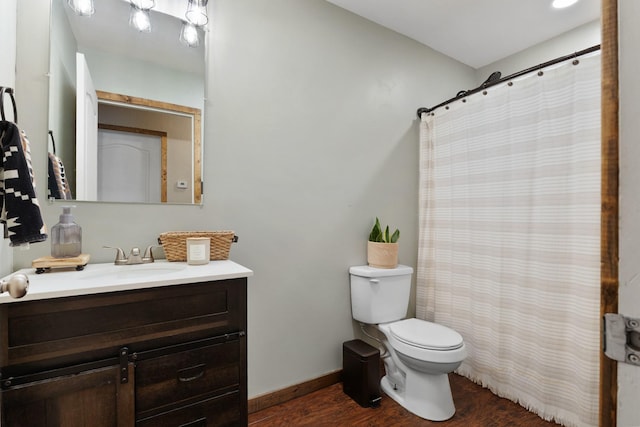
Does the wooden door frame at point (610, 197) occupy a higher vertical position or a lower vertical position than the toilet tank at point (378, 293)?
higher

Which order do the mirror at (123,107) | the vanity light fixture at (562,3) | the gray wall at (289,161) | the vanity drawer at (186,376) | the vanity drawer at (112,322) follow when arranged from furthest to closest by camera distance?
the vanity light fixture at (562,3)
the gray wall at (289,161)
the mirror at (123,107)
the vanity drawer at (186,376)
the vanity drawer at (112,322)

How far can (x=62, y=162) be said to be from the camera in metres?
1.30

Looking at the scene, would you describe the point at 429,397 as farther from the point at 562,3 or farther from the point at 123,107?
the point at 562,3

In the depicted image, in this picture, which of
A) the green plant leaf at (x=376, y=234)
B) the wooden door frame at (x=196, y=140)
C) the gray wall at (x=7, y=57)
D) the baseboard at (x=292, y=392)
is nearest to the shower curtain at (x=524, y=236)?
the green plant leaf at (x=376, y=234)

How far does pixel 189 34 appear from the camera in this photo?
1.55m

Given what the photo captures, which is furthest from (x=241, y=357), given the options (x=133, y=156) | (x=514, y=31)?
(x=514, y=31)

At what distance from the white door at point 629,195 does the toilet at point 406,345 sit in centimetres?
127

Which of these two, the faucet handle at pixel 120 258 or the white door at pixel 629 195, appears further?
the faucet handle at pixel 120 258

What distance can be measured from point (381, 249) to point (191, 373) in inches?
51.9

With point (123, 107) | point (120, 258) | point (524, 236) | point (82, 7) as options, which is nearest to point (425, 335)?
point (524, 236)

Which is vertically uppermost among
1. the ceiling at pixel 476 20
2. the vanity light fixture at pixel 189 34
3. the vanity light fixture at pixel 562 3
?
the ceiling at pixel 476 20

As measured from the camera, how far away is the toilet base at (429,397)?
165 cm

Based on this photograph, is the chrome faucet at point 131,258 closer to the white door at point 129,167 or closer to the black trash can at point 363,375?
the white door at point 129,167

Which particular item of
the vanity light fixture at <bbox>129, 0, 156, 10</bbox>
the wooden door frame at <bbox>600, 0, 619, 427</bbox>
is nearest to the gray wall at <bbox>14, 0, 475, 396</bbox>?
the vanity light fixture at <bbox>129, 0, 156, 10</bbox>
